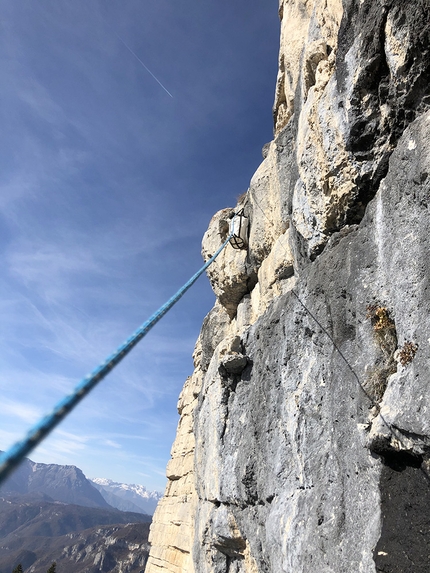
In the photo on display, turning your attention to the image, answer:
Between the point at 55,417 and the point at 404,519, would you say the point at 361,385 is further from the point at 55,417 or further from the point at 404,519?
the point at 55,417

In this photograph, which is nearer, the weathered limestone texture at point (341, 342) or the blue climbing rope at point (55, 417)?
the blue climbing rope at point (55, 417)

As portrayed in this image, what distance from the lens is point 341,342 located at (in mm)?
7469

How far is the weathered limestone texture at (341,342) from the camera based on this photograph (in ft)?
18.7

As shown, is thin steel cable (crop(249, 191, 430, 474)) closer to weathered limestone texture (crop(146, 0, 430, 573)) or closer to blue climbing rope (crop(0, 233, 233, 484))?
weathered limestone texture (crop(146, 0, 430, 573))

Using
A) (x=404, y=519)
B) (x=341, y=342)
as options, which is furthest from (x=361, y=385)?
(x=404, y=519)

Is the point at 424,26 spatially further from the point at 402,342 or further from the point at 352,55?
the point at 402,342

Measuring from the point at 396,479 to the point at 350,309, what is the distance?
9.84ft

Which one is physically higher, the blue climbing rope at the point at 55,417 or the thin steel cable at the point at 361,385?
the thin steel cable at the point at 361,385

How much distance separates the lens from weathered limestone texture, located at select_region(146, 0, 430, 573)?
5.70m

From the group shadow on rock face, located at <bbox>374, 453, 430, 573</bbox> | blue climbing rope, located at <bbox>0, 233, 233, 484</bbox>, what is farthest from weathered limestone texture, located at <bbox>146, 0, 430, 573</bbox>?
blue climbing rope, located at <bbox>0, 233, 233, 484</bbox>

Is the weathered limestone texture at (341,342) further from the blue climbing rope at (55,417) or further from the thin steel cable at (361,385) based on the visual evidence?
the blue climbing rope at (55,417)

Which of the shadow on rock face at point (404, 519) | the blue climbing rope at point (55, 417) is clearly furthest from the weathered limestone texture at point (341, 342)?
the blue climbing rope at point (55, 417)

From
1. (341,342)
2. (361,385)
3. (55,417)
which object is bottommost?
(55,417)

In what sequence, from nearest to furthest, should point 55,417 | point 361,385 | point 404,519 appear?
1. point 55,417
2. point 404,519
3. point 361,385
